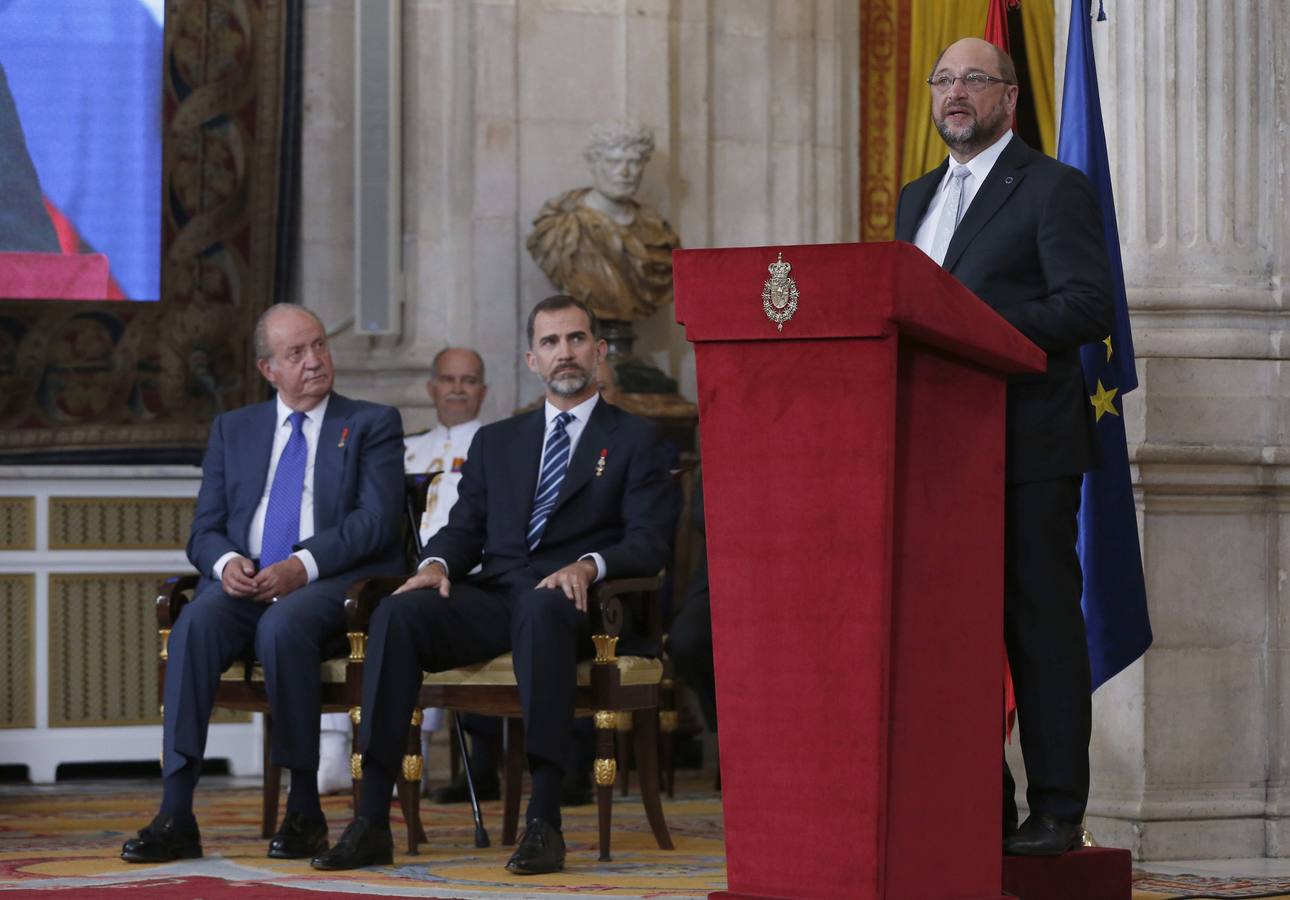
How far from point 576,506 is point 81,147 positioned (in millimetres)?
3312

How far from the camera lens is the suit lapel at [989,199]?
3.55m

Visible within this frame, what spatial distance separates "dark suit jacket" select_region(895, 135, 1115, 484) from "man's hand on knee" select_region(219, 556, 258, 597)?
7.33 ft

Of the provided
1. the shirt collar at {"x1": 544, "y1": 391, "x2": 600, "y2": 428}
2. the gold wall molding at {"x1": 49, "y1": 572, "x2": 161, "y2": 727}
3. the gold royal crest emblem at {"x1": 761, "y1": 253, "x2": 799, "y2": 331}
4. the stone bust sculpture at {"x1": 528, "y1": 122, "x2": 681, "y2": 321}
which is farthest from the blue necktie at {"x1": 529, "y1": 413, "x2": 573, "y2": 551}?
the gold wall molding at {"x1": 49, "y1": 572, "x2": 161, "y2": 727}

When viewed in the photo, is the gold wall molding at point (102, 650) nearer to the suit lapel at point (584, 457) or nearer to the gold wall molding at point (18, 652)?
the gold wall molding at point (18, 652)

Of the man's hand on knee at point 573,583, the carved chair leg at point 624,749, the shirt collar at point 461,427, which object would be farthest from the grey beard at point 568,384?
the shirt collar at point 461,427

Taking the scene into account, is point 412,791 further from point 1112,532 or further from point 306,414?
point 1112,532

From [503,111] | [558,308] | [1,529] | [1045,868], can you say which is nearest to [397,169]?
[503,111]

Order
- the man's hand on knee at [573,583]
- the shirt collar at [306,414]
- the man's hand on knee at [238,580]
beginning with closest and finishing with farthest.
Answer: the man's hand on knee at [573,583]
the man's hand on knee at [238,580]
the shirt collar at [306,414]

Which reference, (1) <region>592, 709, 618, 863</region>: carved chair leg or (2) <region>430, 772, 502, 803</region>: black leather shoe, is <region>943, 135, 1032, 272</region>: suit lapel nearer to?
(1) <region>592, 709, 618, 863</region>: carved chair leg

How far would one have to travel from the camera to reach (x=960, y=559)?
2.98 meters

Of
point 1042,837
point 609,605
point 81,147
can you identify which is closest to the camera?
point 1042,837

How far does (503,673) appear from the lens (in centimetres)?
493

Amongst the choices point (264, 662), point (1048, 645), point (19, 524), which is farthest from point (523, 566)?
point (19, 524)

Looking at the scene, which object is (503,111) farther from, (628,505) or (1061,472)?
(1061,472)
